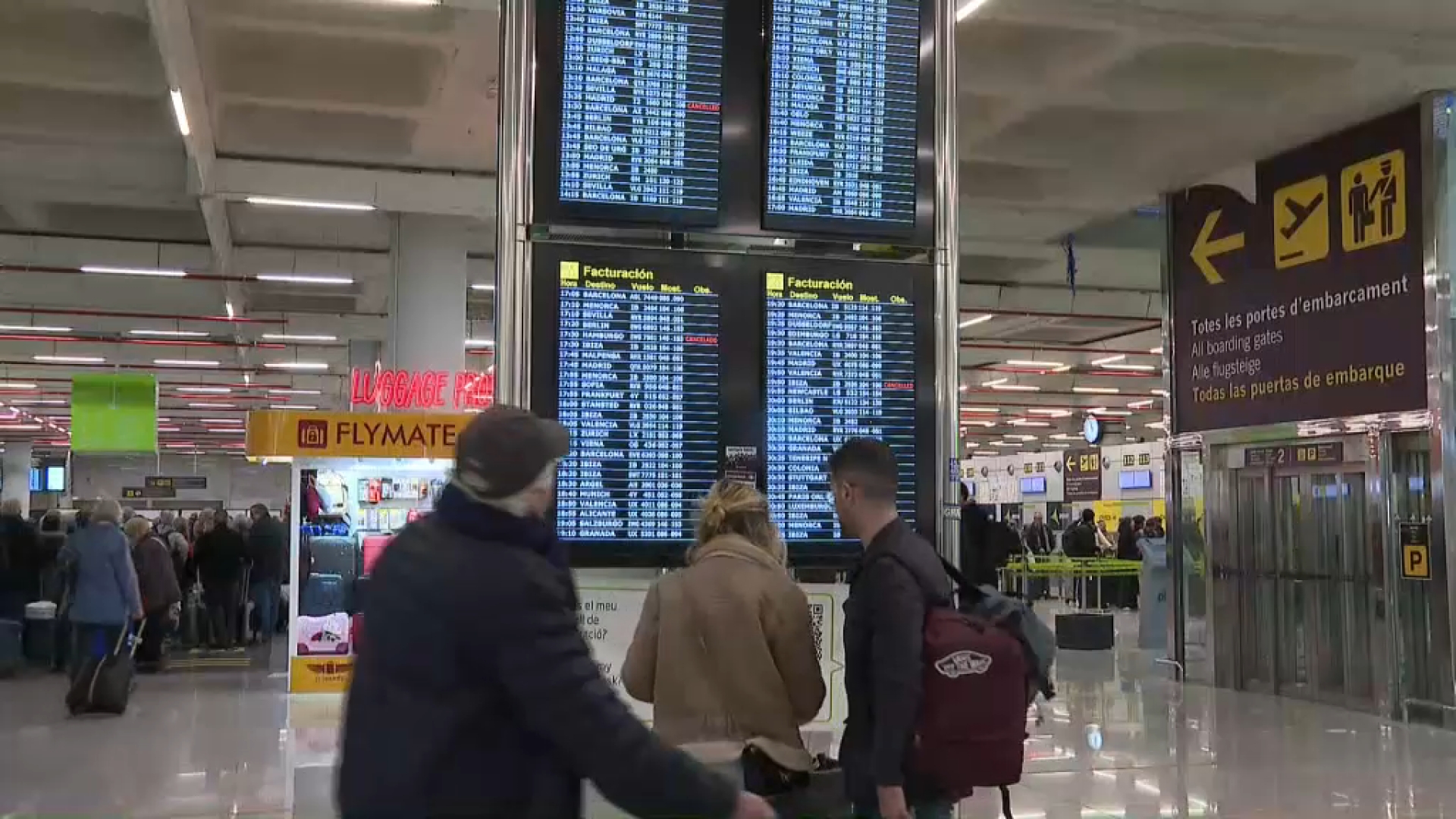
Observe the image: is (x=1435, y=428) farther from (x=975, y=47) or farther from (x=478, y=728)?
(x=478, y=728)

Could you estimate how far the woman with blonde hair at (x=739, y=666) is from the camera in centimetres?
310

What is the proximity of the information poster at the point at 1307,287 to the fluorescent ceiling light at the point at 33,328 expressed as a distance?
19327 millimetres

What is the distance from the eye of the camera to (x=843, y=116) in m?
4.27

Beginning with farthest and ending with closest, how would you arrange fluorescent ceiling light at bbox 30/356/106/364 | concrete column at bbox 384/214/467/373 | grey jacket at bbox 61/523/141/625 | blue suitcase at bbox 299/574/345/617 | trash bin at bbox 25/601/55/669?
fluorescent ceiling light at bbox 30/356/106/364
concrete column at bbox 384/214/467/373
trash bin at bbox 25/601/55/669
blue suitcase at bbox 299/574/345/617
grey jacket at bbox 61/523/141/625

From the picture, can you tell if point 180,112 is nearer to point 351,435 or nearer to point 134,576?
point 351,435

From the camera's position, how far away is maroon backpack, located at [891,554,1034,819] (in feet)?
9.11

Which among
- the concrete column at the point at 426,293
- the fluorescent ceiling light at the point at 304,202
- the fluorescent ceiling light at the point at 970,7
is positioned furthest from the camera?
the concrete column at the point at 426,293

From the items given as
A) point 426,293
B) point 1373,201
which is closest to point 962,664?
point 1373,201

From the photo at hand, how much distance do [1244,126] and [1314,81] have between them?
95 cm

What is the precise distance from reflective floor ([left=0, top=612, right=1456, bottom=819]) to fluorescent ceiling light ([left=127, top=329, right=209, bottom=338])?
1261 cm

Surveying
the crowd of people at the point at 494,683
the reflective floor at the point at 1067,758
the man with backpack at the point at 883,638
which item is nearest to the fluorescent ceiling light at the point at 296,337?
the reflective floor at the point at 1067,758

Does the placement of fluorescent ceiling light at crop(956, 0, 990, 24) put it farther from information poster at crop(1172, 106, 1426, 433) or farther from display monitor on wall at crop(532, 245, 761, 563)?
display monitor on wall at crop(532, 245, 761, 563)

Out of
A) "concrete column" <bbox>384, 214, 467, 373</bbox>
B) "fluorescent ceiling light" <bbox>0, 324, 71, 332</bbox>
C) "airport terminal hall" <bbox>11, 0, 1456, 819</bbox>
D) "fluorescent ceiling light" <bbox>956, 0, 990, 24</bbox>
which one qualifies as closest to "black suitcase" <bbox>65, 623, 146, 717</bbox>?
"airport terminal hall" <bbox>11, 0, 1456, 819</bbox>

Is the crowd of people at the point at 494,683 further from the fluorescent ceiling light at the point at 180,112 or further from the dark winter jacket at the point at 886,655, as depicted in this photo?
the fluorescent ceiling light at the point at 180,112
